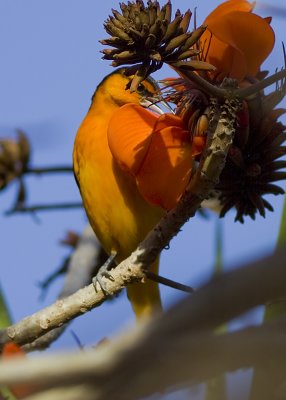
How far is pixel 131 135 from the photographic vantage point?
41.7 inches

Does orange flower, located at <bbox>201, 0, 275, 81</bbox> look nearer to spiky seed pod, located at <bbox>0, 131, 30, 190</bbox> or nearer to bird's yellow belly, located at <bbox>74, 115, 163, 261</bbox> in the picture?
bird's yellow belly, located at <bbox>74, 115, 163, 261</bbox>

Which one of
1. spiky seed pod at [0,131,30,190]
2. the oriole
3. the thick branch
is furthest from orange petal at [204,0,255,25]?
spiky seed pod at [0,131,30,190]

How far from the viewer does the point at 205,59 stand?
1.01 metres

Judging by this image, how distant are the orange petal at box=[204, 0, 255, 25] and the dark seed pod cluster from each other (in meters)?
0.14

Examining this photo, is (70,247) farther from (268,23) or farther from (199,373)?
(199,373)

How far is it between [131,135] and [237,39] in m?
0.22

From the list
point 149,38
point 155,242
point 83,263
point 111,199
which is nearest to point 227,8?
point 149,38

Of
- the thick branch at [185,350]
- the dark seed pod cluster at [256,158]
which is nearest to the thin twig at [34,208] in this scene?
the dark seed pod cluster at [256,158]

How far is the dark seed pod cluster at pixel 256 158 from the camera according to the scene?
105 cm

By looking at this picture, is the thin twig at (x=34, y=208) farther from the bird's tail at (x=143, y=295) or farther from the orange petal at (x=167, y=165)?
the orange petal at (x=167, y=165)

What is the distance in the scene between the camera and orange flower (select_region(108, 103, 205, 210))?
1.02 m

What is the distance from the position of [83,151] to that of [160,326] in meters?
1.93

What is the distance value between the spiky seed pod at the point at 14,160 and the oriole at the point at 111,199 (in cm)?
19

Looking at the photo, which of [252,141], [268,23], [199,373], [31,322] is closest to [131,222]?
[31,322]
